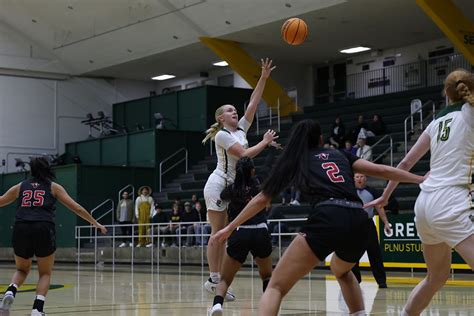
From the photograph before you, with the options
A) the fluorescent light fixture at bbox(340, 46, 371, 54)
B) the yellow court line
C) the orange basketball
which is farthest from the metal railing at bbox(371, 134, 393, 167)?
the orange basketball

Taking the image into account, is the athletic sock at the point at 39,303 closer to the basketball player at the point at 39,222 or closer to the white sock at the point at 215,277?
the basketball player at the point at 39,222

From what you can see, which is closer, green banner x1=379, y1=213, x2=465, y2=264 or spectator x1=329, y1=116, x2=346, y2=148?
green banner x1=379, y1=213, x2=465, y2=264

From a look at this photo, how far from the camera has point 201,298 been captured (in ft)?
43.3

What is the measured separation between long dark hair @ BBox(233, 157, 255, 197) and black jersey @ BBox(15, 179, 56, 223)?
7.39 feet

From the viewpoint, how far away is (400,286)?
49.8 ft

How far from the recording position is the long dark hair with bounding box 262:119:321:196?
6707 millimetres

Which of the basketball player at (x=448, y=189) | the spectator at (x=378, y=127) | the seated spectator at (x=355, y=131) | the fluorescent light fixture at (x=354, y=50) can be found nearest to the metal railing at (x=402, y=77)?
the fluorescent light fixture at (x=354, y=50)

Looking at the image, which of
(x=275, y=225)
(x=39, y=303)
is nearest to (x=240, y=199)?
(x=39, y=303)

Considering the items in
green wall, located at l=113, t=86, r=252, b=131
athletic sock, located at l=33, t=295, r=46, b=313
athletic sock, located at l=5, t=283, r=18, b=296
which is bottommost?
athletic sock, located at l=33, t=295, r=46, b=313

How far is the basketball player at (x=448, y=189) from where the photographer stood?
6.52 meters

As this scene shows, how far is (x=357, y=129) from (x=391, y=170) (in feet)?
74.8

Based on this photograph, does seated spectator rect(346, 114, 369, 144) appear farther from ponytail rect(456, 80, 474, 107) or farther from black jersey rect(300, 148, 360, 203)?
black jersey rect(300, 148, 360, 203)

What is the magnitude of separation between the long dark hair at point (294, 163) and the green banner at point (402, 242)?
41.5 feet

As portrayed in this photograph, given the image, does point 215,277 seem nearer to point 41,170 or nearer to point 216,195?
point 216,195
